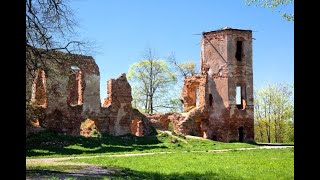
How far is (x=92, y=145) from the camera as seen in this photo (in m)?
25.1

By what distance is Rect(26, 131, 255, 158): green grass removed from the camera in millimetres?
22312

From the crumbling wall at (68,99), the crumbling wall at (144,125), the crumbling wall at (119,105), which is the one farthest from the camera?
the crumbling wall at (144,125)

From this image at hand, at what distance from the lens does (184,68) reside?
51.9 metres

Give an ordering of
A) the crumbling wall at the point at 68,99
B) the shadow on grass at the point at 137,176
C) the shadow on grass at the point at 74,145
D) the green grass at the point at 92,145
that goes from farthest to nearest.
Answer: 1. the crumbling wall at the point at 68,99
2. the shadow on grass at the point at 74,145
3. the green grass at the point at 92,145
4. the shadow on grass at the point at 137,176

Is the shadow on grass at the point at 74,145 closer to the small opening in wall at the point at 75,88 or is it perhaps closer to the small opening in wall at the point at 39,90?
the small opening in wall at the point at 39,90

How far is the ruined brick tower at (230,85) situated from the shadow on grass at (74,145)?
29.2ft

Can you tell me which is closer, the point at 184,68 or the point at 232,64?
the point at 232,64

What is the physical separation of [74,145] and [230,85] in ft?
51.6

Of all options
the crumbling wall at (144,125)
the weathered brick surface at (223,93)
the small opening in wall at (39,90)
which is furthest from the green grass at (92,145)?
the weathered brick surface at (223,93)

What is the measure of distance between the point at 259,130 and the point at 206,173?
39.2m

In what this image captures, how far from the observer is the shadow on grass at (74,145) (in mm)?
22484

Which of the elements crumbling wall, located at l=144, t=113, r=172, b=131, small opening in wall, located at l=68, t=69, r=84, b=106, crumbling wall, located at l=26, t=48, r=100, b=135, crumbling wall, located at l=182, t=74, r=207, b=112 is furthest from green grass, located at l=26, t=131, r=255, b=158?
crumbling wall, located at l=182, t=74, r=207, b=112
